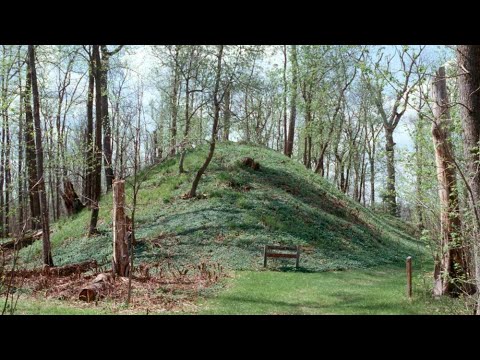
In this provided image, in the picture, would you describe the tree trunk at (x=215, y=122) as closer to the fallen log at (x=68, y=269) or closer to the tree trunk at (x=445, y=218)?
the fallen log at (x=68, y=269)

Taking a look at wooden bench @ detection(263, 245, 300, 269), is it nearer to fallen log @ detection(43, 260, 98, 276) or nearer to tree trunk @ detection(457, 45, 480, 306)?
fallen log @ detection(43, 260, 98, 276)

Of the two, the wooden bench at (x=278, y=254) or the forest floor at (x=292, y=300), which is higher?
the wooden bench at (x=278, y=254)

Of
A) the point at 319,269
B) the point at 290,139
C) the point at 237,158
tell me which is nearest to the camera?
the point at 319,269

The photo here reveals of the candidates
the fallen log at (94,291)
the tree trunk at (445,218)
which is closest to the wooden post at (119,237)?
the fallen log at (94,291)

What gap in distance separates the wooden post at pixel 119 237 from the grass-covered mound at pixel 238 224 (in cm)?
186

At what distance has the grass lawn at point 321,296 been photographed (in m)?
8.18

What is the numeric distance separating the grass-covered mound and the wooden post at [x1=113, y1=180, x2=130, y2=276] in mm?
1862

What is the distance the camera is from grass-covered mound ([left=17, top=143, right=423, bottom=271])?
13348mm

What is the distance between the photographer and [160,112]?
28.8m

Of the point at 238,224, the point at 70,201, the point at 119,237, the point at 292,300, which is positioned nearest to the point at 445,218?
the point at 292,300
